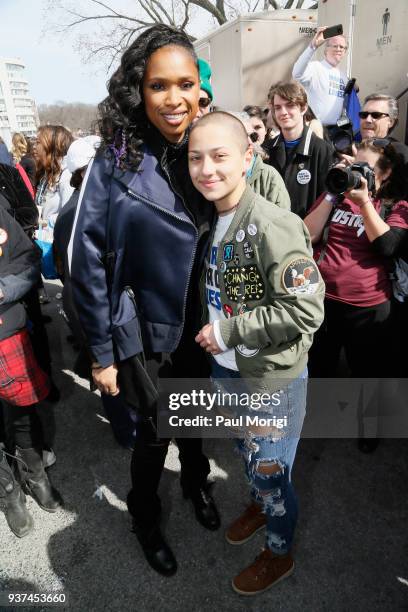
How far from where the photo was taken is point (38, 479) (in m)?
2.14

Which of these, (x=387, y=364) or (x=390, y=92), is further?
(x=390, y=92)

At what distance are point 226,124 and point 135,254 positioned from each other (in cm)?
52

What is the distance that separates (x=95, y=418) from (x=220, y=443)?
3.11ft

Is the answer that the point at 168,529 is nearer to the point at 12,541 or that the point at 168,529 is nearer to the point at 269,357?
the point at 12,541

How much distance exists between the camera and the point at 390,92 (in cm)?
471

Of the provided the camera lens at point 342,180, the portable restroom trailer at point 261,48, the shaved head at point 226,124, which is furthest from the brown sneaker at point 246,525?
the portable restroom trailer at point 261,48

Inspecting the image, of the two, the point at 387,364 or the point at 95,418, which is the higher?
the point at 387,364

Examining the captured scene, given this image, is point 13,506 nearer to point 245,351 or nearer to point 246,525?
point 246,525

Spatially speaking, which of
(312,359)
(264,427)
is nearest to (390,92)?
(312,359)

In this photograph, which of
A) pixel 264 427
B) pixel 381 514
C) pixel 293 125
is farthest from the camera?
pixel 293 125

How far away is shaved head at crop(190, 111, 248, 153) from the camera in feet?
4.06

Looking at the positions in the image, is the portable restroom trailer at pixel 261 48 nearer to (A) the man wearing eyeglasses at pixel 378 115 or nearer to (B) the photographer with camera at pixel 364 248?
(A) the man wearing eyeglasses at pixel 378 115

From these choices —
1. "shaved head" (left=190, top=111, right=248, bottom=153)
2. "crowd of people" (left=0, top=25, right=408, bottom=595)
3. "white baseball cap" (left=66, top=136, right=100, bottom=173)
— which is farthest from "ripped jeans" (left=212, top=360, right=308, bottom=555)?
"white baseball cap" (left=66, top=136, right=100, bottom=173)

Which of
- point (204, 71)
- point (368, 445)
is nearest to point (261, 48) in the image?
point (204, 71)
